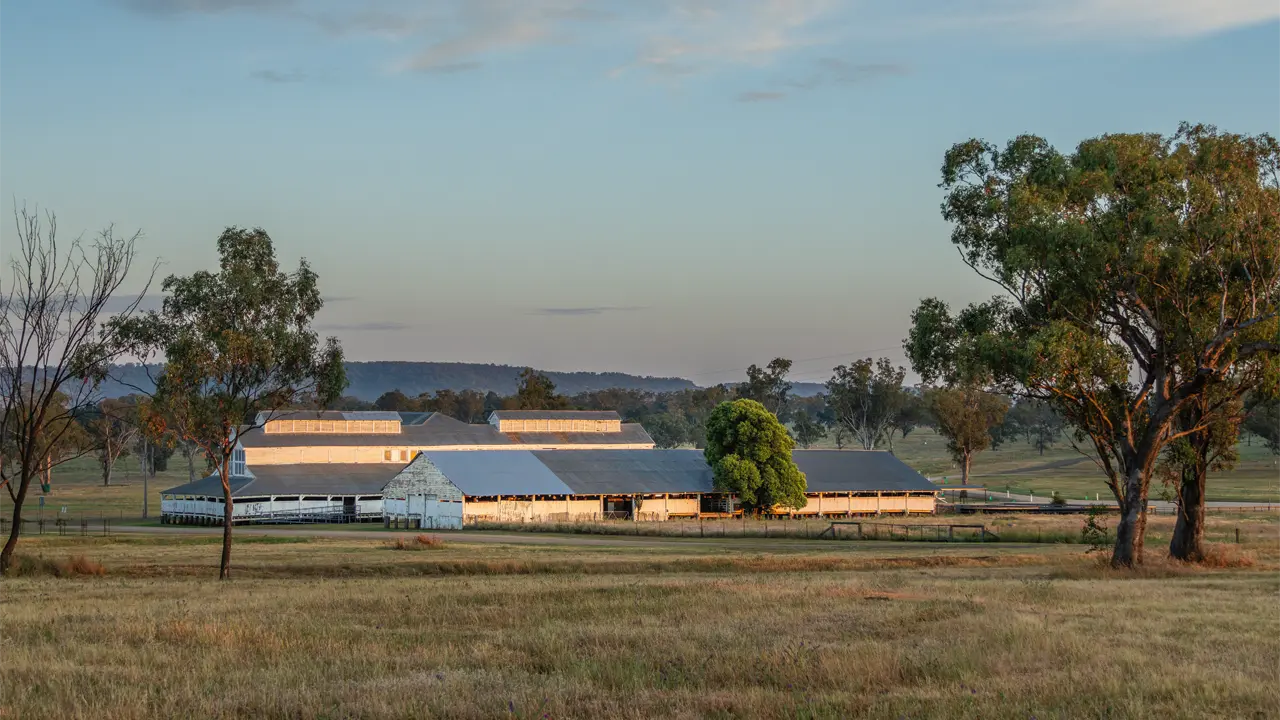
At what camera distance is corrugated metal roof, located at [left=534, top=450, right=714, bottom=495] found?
10088cm

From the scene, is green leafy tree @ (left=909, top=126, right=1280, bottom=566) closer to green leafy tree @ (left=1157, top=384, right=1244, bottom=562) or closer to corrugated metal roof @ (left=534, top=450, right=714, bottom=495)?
green leafy tree @ (left=1157, top=384, right=1244, bottom=562)

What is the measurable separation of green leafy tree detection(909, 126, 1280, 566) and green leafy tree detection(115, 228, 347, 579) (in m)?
22.9

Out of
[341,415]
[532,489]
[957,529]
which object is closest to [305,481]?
[341,415]

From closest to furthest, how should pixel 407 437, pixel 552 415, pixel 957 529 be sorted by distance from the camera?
pixel 957 529 < pixel 407 437 < pixel 552 415

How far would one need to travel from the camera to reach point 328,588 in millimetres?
33688

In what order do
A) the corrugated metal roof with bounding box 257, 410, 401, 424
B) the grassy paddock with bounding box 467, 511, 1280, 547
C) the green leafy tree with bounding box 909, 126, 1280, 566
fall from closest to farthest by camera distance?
the green leafy tree with bounding box 909, 126, 1280, 566 → the grassy paddock with bounding box 467, 511, 1280, 547 → the corrugated metal roof with bounding box 257, 410, 401, 424

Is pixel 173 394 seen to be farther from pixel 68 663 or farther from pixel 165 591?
pixel 68 663

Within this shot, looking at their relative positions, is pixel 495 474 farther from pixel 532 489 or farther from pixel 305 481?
pixel 305 481

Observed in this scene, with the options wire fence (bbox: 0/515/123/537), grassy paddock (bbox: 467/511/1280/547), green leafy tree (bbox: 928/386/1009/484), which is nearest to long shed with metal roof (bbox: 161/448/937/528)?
grassy paddock (bbox: 467/511/1280/547)

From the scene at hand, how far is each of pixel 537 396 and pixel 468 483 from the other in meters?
82.5

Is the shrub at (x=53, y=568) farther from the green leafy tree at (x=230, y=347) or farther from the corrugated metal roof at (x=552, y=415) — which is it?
the corrugated metal roof at (x=552, y=415)

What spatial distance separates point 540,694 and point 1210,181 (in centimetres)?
3407

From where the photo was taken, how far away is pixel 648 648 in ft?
64.5

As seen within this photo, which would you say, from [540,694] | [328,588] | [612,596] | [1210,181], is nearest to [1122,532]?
[1210,181]
